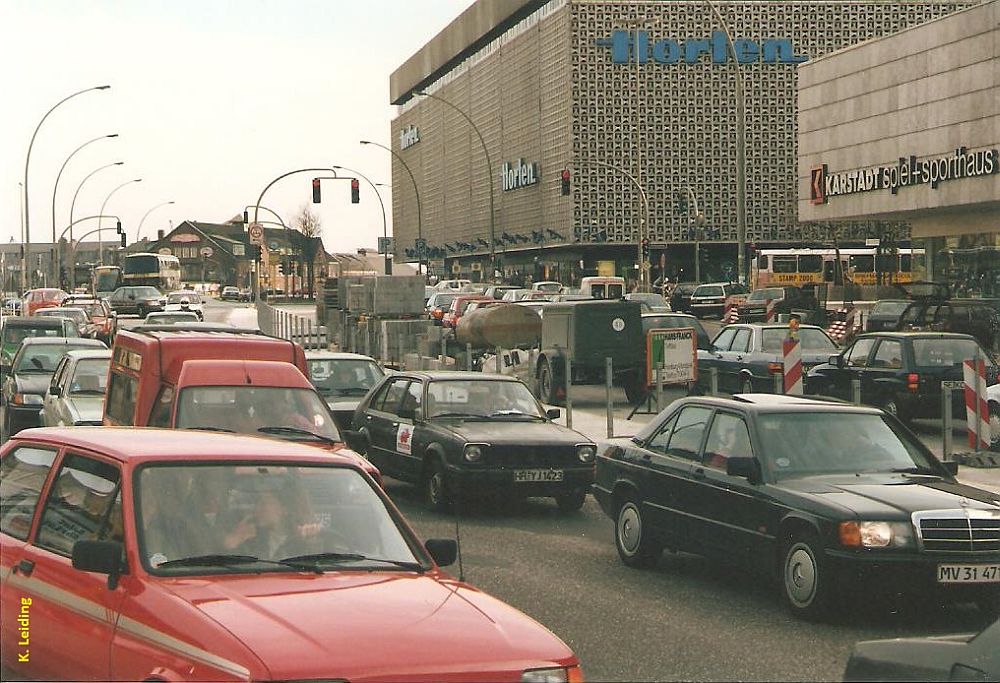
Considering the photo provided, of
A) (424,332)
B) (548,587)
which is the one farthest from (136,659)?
(424,332)

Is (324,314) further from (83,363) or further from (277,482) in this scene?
(277,482)

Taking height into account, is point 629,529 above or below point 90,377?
below

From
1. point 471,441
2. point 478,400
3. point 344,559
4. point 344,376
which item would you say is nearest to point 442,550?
point 344,559

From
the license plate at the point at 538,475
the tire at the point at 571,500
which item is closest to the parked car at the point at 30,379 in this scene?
the tire at the point at 571,500

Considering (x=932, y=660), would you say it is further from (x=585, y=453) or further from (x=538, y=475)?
(x=585, y=453)

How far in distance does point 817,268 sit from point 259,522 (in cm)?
7540

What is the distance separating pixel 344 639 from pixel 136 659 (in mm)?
909

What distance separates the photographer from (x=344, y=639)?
4.99 metres

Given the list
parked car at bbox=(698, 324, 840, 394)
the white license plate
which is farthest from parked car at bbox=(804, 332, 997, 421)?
the white license plate

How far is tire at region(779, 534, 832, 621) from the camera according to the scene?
972 centimetres

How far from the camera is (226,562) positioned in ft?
19.2

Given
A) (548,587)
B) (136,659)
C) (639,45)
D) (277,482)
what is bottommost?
(548,587)

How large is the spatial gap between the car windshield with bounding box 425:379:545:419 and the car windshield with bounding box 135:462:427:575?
1029cm

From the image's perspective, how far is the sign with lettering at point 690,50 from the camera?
101 metres
